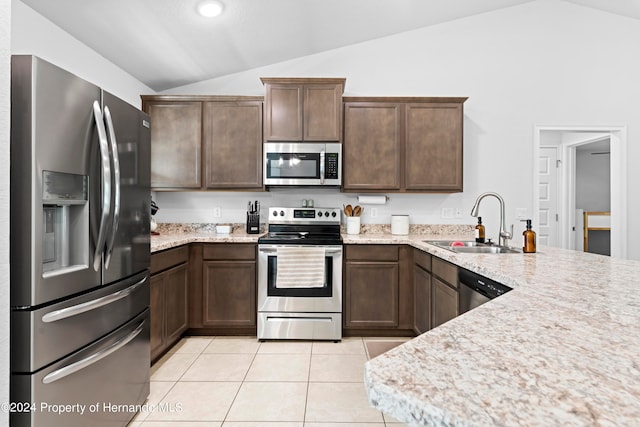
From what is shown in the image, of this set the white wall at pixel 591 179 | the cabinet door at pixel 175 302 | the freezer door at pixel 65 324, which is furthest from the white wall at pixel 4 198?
the white wall at pixel 591 179

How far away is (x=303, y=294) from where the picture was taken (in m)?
2.91

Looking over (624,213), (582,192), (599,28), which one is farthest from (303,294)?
(582,192)

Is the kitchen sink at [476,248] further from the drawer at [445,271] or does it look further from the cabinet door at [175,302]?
the cabinet door at [175,302]

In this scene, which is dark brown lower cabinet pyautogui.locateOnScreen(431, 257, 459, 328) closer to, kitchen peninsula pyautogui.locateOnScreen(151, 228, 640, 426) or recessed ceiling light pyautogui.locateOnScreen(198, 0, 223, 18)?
kitchen peninsula pyautogui.locateOnScreen(151, 228, 640, 426)

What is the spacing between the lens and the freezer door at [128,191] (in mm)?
1538

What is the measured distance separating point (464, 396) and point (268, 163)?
284 cm

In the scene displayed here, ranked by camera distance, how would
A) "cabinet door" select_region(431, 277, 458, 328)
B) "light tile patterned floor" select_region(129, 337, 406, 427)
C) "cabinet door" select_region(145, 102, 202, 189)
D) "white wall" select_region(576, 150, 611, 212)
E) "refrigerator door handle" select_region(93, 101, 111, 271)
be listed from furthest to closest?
"white wall" select_region(576, 150, 611, 212)
"cabinet door" select_region(145, 102, 202, 189)
"cabinet door" select_region(431, 277, 458, 328)
"light tile patterned floor" select_region(129, 337, 406, 427)
"refrigerator door handle" select_region(93, 101, 111, 271)

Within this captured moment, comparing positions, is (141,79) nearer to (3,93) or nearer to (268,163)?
(268,163)

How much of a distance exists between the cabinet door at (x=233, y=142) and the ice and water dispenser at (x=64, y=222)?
72.6 inches

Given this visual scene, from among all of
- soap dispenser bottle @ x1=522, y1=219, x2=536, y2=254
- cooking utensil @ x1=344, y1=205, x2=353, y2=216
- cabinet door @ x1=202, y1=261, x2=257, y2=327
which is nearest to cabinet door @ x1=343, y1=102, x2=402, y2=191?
cooking utensil @ x1=344, y1=205, x2=353, y2=216

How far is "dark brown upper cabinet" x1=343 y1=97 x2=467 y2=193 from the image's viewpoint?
3.20 m

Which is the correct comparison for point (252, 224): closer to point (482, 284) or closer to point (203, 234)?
point (203, 234)

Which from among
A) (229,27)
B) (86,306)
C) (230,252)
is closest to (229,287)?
(230,252)

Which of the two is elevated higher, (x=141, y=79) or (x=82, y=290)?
(x=141, y=79)
